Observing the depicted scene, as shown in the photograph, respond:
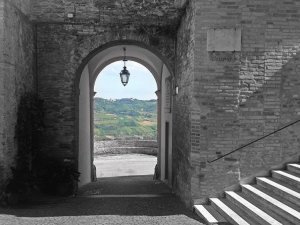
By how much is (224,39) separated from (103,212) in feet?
14.3

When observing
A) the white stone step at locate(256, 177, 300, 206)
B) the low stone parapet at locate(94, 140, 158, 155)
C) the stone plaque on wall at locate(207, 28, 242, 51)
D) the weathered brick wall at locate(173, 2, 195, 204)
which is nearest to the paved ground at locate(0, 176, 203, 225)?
the weathered brick wall at locate(173, 2, 195, 204)

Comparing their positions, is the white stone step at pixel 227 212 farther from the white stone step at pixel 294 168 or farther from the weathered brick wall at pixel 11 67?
the weathered brick wall at pixel 11 67

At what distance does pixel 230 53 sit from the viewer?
663 centimetres

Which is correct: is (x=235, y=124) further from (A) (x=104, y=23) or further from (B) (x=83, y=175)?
(B) (x=83, y=175)

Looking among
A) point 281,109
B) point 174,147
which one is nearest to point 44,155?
point 174,147

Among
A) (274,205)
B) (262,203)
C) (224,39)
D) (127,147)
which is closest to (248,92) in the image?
(224,39)

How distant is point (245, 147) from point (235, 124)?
52 centimetres

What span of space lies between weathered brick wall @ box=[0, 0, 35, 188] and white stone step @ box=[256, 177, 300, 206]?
18.0 feet

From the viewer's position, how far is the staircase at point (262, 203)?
16.8 ft

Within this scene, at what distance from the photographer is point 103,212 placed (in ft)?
22.1

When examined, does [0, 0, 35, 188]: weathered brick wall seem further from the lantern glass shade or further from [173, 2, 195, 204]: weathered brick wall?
[173, 2, 195, 204]: weathered brick wall

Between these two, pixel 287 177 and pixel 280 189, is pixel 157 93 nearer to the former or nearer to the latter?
pixel 287 177

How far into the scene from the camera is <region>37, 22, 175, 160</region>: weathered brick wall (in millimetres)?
8797

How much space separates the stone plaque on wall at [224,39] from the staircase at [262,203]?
2689 millimetres
